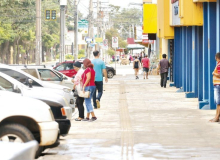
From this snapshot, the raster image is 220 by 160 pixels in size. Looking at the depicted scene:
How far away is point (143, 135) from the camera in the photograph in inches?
496

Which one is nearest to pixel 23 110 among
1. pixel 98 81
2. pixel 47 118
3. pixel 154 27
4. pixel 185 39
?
pixel 47 118

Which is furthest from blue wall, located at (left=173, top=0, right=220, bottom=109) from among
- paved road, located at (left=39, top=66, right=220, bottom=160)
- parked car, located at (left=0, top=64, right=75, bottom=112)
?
parked car, located at (left=0, top=64, right=75, bottom=112)

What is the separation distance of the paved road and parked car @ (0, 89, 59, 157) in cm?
102

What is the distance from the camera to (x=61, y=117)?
1047 centimetres

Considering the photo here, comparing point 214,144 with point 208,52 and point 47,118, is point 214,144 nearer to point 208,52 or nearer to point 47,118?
point 47,118

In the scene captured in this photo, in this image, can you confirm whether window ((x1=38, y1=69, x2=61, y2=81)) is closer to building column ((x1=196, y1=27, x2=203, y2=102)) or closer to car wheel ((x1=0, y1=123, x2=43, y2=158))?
building column ((x1=196, y1=27, x2=203, y2=102))

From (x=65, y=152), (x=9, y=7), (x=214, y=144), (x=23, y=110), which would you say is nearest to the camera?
(x=23, y=110)

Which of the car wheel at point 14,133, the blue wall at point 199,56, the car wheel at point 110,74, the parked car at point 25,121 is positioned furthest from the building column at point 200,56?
the car wheel at point 110,74

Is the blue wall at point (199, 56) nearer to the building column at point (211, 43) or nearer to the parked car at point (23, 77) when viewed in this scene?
the building column at point (211, 43)

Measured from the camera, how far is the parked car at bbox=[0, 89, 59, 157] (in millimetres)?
8633

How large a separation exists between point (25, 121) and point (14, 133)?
34cm

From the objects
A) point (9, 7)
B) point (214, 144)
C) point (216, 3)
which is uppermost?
point (9, 7)

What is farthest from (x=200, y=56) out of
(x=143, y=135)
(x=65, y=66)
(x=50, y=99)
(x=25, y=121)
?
(x=25, y=121)

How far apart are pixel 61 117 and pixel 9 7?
2465 inches
